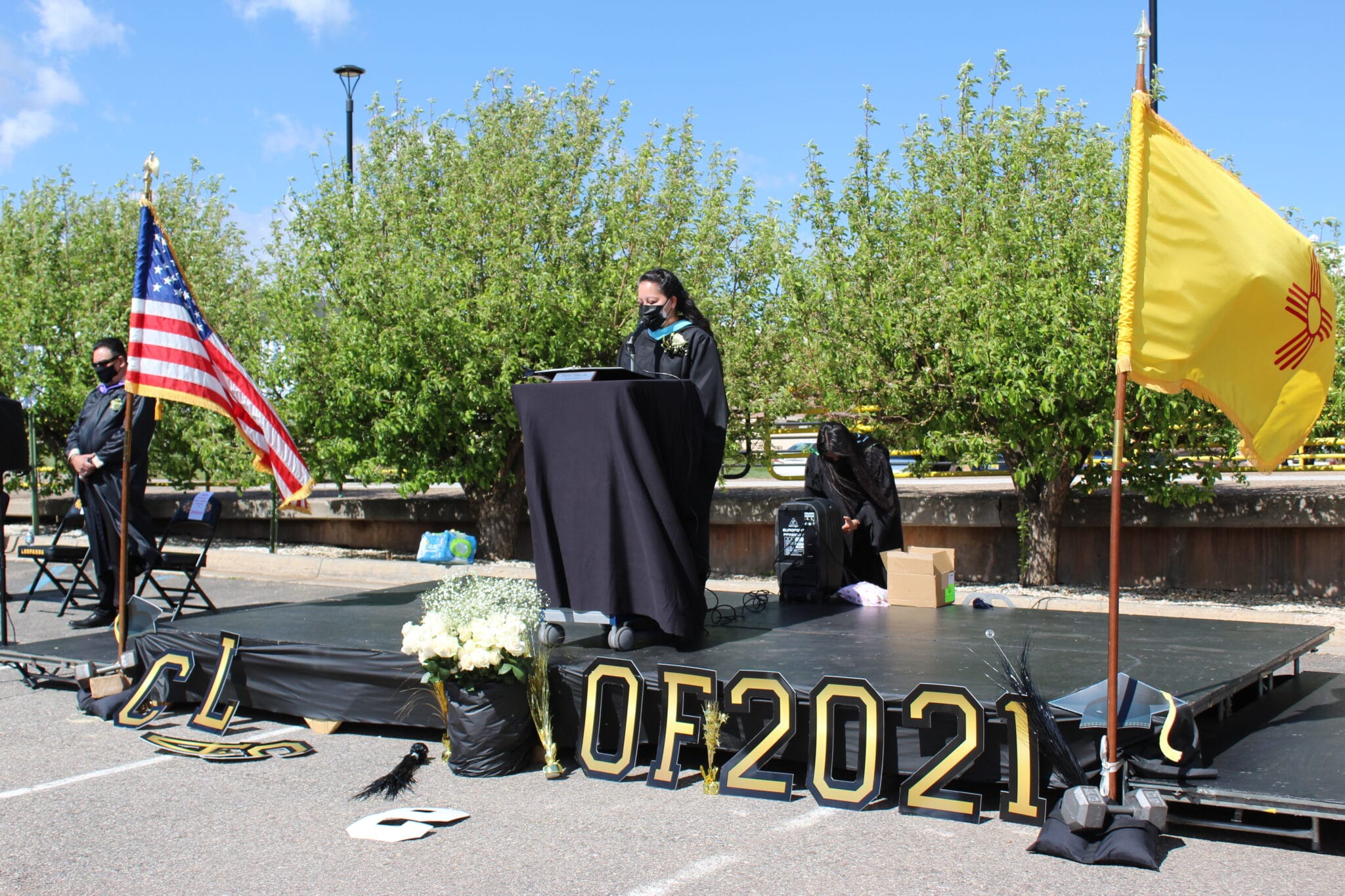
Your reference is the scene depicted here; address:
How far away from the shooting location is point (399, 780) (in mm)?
4859

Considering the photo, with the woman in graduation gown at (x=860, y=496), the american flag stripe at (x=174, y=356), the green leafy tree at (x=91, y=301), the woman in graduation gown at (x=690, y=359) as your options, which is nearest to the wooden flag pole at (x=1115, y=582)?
the woman in graduation gown at (x=690, y=359)

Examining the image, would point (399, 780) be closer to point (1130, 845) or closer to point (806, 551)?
point (1130, 845)

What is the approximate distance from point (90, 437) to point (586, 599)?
5.12 metres

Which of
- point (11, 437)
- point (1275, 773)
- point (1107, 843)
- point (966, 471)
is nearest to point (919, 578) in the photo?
point (1275, 773)

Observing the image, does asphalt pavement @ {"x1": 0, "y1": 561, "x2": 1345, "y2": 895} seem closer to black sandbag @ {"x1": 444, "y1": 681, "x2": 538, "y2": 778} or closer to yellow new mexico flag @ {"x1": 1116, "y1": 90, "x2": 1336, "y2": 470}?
black sandbag @ {"x1": 444, "y1": 681, "x2": 538, "y2": 778}

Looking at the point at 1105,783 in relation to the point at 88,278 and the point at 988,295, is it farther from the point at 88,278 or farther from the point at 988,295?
the point at 88,278

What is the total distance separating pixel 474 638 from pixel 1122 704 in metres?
2.54

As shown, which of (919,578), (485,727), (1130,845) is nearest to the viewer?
(1130,845)

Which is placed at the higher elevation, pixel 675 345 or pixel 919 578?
pixel 675 345

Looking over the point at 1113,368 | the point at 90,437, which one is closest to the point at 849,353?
the point at 1113,368

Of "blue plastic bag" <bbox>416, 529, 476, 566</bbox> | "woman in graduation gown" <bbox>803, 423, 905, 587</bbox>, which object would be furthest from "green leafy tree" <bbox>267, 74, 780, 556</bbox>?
"woman in graduation gown" <bbox>803, 423, 905, 587</bbox>

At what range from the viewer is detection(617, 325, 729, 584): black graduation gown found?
5.88m

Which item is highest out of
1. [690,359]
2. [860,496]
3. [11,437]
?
[690,359]

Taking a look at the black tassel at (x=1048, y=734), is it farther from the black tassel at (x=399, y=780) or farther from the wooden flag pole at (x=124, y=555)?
the wooden flag pole at (x=124, y=555)
